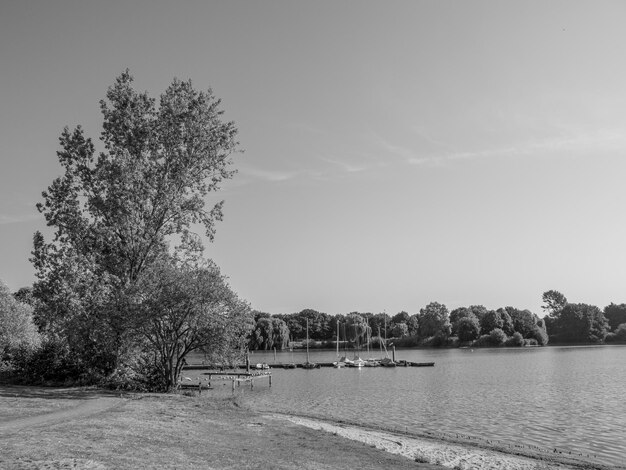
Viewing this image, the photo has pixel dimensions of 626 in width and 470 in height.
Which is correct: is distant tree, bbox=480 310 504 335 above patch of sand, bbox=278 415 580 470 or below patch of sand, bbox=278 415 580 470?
above

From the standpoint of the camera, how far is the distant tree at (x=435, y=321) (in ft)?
583

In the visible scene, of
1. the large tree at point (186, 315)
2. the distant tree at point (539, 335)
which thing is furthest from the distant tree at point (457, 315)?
the large tree at point (186, 315)

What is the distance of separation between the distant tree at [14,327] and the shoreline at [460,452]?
111ft

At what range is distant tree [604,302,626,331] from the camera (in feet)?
627

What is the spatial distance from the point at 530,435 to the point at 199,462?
22584 mm

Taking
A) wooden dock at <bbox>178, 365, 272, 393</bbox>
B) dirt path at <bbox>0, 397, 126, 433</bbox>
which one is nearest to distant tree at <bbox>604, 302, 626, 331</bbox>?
wooden dock at <bbox>178, 365, 272, 393</bbox>

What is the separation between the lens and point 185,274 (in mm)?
36031

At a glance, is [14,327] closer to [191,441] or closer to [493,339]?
[191,441]

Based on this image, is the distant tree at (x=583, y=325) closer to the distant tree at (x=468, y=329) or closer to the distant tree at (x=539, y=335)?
the distant tree at (x=539, y=335)

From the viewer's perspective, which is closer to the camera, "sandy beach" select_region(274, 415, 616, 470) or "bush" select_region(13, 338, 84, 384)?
"sandy beach" select_region(274, 415, 616, 470)

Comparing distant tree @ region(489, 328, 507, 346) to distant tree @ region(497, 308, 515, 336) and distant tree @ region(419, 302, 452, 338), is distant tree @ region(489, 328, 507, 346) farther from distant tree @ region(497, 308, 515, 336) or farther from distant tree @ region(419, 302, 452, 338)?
distant tree @ region(419, 302, 452, 338)

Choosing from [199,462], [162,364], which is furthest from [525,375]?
[199,462]

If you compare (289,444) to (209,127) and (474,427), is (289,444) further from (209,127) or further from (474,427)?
(209,127)

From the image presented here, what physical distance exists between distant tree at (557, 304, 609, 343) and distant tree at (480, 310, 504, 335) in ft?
92.2
